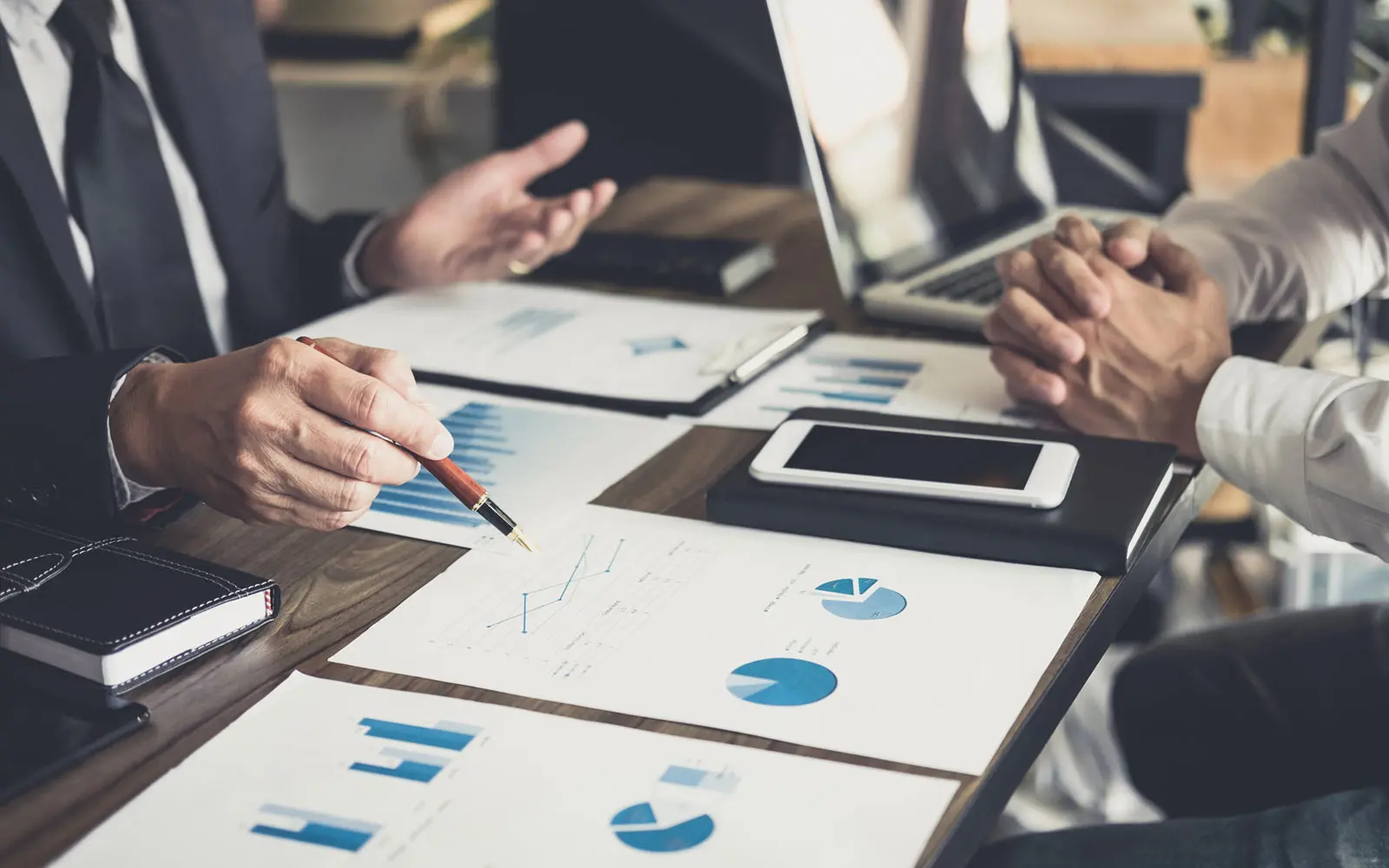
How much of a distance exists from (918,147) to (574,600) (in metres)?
0.78

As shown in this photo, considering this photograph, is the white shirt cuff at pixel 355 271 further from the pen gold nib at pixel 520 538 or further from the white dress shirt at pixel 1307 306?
the white dress shirt at pixel 1307 306

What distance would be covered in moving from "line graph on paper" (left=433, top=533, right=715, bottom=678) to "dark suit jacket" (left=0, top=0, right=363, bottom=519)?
28 centimetres

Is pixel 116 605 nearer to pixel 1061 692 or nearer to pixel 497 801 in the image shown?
pixel 497 801

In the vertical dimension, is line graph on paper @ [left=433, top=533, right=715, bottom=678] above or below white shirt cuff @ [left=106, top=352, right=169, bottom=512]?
below

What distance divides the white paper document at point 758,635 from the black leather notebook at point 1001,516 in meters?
0.01

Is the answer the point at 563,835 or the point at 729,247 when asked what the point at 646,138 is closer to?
the point at 729,247

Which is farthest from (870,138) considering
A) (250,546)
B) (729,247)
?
(250,546)

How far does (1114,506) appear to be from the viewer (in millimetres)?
813

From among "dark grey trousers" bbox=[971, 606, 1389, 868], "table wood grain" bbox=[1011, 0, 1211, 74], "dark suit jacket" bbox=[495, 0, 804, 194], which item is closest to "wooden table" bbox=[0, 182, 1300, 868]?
"dark grey trousers" bbox=[971, 606, 1389, 868]

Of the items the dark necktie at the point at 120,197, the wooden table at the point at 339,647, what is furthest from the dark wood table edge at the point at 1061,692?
the dark necktie at the point at 120,197

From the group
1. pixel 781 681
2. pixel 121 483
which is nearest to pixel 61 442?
pixel 121 483

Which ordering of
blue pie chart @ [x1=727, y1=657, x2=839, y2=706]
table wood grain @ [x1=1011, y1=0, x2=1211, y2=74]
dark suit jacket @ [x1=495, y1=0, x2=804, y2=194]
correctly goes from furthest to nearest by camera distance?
dark suit jacket @ [x1=495, y1=0, x2=804, y2=194] < table wood grain @ [x1=1011, y1=0, x2=1211, y2=74] < blue pie chart @ [x1=727, y1=657, x2=839, y2=706]

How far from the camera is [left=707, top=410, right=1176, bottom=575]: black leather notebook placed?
2.58 ft

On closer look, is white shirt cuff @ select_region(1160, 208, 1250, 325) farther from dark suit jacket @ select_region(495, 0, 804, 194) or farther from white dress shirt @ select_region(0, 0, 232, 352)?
dark suit jacket @ select_region(495, 0, 804, 194)
